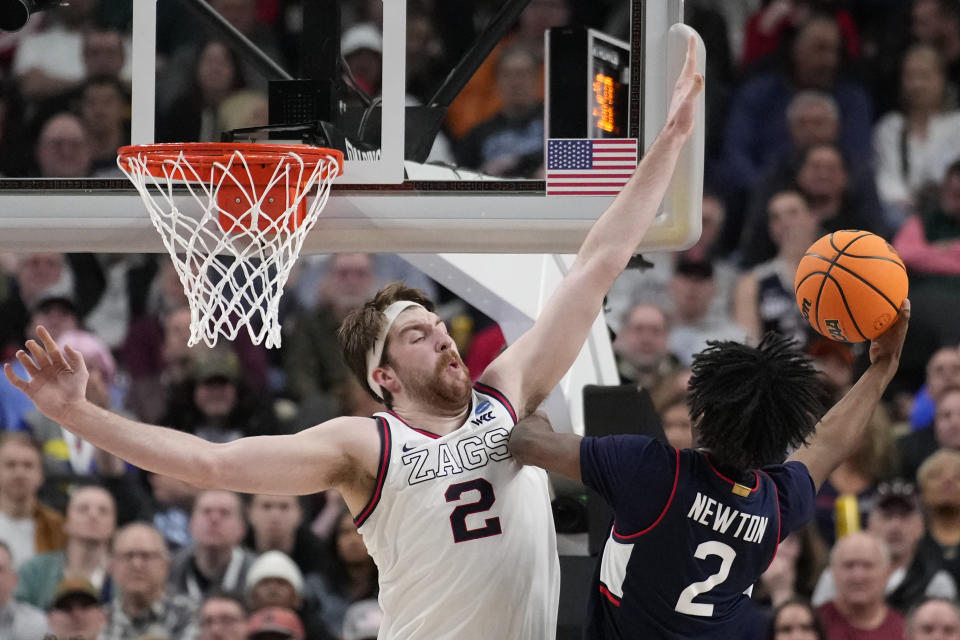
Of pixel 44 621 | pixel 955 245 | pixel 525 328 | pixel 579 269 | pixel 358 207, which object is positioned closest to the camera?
pixel 579 269

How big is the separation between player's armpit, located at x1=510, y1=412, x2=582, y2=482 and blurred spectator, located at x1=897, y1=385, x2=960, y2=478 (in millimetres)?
4007

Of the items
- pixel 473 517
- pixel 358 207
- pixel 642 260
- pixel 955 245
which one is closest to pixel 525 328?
pixel 642 260

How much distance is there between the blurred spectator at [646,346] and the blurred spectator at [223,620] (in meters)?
2.62

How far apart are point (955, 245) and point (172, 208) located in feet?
18.2

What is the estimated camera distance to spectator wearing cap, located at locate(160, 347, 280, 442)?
350 inches

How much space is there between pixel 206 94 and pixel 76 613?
387 cm

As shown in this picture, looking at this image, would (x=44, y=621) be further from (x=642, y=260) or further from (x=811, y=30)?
(x=811, y=30)

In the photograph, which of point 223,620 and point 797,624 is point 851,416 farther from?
point 223,620

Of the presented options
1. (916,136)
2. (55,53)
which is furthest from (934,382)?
(55,53)

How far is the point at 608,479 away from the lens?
4.31 metres

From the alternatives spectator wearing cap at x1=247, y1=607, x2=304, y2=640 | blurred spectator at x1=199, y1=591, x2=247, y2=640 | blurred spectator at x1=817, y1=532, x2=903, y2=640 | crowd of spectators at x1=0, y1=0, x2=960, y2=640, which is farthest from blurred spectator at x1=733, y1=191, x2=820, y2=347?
blurred spectator at x1=199, y1=591, x2=247, y2=640

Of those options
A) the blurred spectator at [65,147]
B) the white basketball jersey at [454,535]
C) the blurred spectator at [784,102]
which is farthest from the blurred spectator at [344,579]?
the blurred spectator at [784,102]

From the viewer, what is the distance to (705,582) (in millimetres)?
4328

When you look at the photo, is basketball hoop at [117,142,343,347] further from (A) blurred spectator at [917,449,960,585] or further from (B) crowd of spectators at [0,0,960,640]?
(A) blurred spectator at [917,449,960,585]
